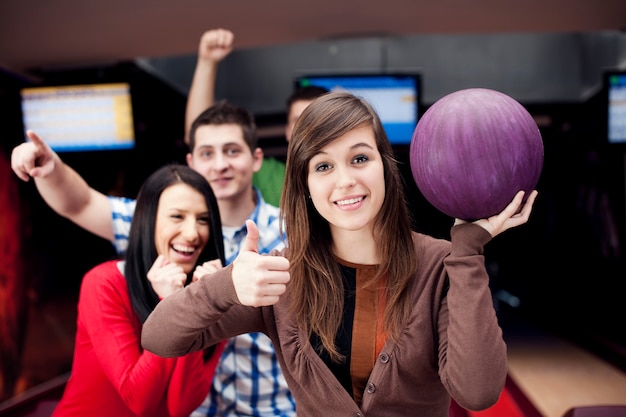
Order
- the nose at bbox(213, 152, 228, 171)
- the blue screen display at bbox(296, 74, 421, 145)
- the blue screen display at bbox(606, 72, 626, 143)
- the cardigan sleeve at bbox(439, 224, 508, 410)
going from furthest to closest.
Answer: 1. the blue screen display at bbox(296, 74, 421, 145)
2. the blue screen display at bbox(606, 72, 626, 143)
3. the nose at bbox(213, 152, 228, 171)
4. the cardigan sleeve at bbox(439, 224, 508, 410)

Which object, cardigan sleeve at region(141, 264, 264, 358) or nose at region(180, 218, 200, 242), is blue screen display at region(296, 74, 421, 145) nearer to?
nose at region(180, 218, 200, 242)

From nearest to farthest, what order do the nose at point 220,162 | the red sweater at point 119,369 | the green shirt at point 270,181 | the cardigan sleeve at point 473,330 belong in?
1. the cardigan sleeve at point 473,330
2. the red sweater at point 119,369
3. the nose at point 220,162
4. the green shirt at point 270,181

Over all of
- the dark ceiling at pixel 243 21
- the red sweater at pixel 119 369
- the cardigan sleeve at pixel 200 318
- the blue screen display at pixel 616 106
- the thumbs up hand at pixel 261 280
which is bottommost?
the red sweater at pixel 119 369

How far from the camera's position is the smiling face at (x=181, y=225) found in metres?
1.67

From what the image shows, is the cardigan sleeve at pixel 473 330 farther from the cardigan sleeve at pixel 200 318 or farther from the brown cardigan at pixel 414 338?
the cardigan sleeve at pixel 200 318

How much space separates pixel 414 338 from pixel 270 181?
1343mm

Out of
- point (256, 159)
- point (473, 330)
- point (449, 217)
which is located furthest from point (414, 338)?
point (449, 217)

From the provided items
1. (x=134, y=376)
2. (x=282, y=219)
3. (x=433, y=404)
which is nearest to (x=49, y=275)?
(x=134, y=376)

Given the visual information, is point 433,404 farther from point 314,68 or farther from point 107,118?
point 314,68

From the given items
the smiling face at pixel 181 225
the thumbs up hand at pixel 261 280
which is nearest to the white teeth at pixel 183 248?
the smiling face at pixel 181 225

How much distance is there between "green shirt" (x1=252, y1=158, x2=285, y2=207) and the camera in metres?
2.36

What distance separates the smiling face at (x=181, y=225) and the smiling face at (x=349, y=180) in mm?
513

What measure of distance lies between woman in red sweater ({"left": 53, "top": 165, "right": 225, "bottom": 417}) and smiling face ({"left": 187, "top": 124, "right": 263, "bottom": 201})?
27 cm

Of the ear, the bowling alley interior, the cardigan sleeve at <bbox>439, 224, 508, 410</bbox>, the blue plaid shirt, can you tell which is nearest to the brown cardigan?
the cardigan sleeve at <bbox>439, 224, 508, 410</bbox>
